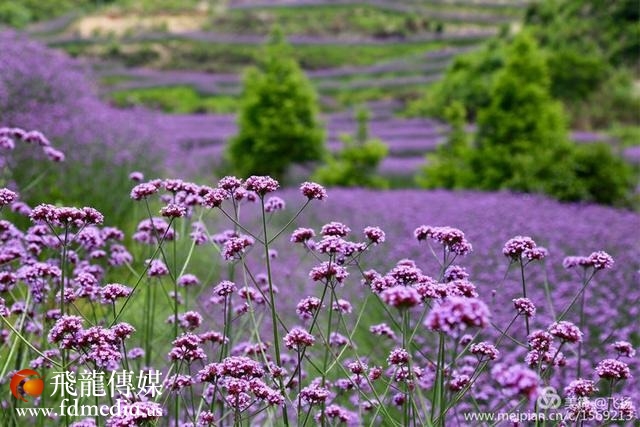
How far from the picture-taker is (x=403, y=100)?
20344 mm

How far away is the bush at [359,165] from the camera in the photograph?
37.7ft

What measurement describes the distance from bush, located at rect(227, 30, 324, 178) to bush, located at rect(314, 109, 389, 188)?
1216mm

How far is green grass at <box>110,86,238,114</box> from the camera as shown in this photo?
62.5ft

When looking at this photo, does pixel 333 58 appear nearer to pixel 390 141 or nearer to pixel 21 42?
pixel 390 141

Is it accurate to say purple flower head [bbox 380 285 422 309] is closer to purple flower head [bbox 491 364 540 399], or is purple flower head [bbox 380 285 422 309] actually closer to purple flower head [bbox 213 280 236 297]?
purple flower head [bbox 491 364 540 399]

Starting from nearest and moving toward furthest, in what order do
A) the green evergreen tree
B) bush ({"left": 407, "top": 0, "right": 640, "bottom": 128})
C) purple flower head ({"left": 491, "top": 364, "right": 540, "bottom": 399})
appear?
1. purple flower head ({"left": 491, "top": 364, "right": 540, "bottom": 399})
2. the green evergreen tree
3. bush ({"left": 407, "top": 0, "right": 640, "bottom": 128})

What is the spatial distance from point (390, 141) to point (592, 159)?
7769mm

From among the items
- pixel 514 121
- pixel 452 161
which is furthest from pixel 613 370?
pixel 452 161

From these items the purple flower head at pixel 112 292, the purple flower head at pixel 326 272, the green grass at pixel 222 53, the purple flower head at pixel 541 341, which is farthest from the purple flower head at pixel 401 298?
the green grass at pixel 222 53

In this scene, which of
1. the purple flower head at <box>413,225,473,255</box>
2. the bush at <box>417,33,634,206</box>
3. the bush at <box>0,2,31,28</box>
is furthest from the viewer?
the bush at <box>0,2,31,28</box>

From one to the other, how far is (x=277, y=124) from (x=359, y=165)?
6.34ft

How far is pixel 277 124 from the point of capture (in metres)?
12.7

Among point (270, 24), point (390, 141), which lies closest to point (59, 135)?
point (390, 141)

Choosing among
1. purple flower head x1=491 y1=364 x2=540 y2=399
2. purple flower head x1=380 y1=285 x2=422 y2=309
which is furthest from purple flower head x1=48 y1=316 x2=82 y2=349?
purple flower head x1=491 y1=364 x2=540 y2=399
